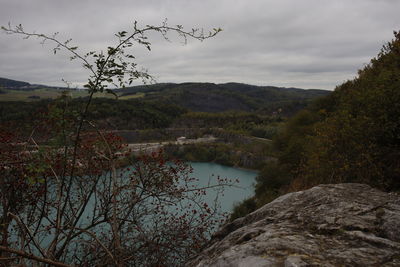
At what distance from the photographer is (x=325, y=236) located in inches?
111

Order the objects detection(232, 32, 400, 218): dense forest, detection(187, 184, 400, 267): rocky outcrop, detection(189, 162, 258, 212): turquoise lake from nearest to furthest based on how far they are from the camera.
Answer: detection(187, 184, 400, 267): rocky outcrop, detection(232, 32, 400, 218): dense forest, detection(189, 162, 258, 212): turquoise lake

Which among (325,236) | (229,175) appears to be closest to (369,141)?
(325,236)

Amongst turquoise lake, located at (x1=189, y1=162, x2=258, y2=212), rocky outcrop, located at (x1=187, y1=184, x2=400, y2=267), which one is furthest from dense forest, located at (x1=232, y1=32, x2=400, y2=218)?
turquoise lake, located at (x1=189, y1=162, x2=258, y2=212)

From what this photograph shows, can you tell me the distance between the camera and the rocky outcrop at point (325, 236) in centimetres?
238

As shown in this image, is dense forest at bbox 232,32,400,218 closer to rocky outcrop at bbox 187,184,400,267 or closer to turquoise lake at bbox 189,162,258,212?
rocky outcrop at bbox 187,184,400,267

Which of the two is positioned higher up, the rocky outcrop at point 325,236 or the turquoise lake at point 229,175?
the rocky outcrop at point 325,236

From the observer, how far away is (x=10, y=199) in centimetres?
386

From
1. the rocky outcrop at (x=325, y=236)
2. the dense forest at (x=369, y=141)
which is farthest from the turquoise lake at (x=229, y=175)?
the rocky outcrop at (x=325, y=236)

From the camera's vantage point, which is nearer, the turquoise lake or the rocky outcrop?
the rocky outcrop

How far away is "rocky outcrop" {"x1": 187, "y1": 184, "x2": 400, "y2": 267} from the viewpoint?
2379 millimetres

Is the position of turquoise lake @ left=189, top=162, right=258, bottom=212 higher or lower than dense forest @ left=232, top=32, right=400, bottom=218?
lower

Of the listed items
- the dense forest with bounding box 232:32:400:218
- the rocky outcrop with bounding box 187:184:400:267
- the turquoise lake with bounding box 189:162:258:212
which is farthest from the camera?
the turquoise lake with bounding box 189:162:258:212

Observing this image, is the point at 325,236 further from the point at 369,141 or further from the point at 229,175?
the point at 229,175

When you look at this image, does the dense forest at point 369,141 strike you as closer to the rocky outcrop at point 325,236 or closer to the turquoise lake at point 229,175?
Answer: the rocky outcrop at point 325,236
